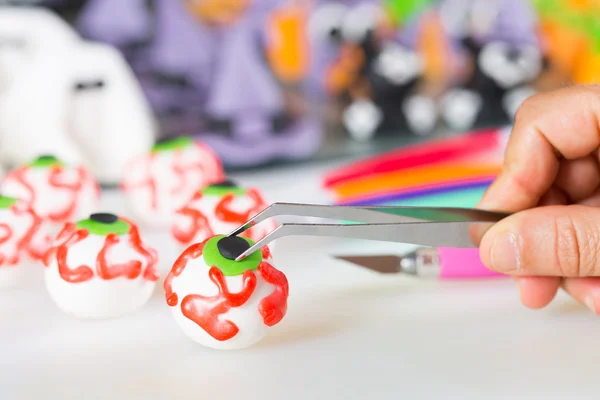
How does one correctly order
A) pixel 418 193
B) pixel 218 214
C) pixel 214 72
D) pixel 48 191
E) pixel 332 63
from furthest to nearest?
pixel 332 63 → pixel 214 72 → pixel 418 193 → pixel 48 191 → pixel 218 214

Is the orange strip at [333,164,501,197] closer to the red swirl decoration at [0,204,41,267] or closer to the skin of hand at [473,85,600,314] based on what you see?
the skin of hand at [473,85,600,314]

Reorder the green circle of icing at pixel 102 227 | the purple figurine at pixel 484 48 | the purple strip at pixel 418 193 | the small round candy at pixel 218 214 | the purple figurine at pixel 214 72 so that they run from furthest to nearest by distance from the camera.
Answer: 1. the purple figurine at pixel 484 48
2. the purple figurine at pixel 214 72
3. the purple strip at pixel 418 193
4. the small round candy at pixel 218 214
5. the green circle of icing at pixel 102 227

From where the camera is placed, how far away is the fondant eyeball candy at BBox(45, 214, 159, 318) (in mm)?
736

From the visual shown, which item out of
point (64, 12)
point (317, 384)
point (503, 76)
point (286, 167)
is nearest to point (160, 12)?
point (64, 12)

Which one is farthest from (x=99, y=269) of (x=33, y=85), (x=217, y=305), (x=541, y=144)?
(x=33, y=85)

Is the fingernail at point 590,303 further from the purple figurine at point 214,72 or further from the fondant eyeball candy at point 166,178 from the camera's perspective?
the purple figurine at point 214,72

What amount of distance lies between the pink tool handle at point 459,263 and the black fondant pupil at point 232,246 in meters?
0.28

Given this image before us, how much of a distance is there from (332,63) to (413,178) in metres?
0.48

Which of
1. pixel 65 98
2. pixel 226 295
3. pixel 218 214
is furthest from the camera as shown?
pixel 65 98

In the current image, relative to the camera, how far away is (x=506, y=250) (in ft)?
2.31

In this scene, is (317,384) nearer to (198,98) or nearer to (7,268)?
(7,268)

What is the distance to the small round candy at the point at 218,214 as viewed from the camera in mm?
860

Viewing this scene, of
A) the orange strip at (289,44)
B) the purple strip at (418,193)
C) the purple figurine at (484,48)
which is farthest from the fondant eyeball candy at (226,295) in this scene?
the purple figurine at (484,48)

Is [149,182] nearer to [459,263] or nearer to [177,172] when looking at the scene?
[177,172]
